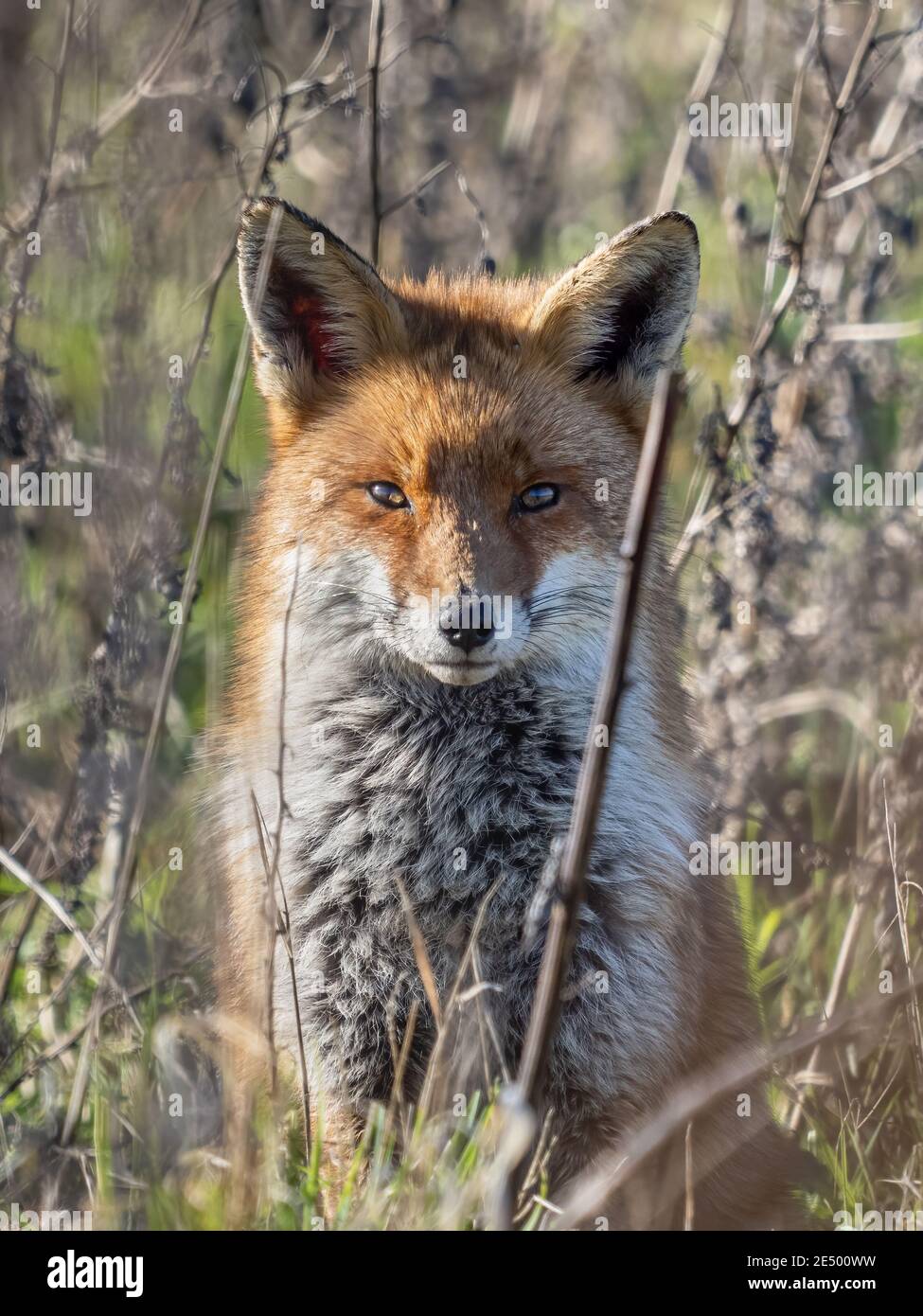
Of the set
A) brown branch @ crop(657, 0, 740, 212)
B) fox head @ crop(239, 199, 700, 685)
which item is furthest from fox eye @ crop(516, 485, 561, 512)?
brown branch @ crop(657, 0, 740, 212)

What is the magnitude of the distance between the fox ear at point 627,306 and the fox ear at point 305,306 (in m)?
0.53

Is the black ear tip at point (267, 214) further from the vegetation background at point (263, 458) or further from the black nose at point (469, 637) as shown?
the black nose at point (469, 637)

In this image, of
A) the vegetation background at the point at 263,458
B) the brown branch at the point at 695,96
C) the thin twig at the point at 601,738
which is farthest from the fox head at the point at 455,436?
the brown branch at the point at 695,96

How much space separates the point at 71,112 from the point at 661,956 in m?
5.49

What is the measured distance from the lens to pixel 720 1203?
4.30 m

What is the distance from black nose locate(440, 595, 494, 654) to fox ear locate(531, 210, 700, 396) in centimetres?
112

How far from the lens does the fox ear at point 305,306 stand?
4.29m

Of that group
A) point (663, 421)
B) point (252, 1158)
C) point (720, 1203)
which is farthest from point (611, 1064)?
point (663, 421)

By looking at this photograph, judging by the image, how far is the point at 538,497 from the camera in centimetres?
425

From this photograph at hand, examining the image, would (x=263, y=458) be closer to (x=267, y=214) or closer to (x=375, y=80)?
(x=375, y=80)

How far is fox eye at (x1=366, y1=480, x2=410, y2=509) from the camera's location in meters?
4.23

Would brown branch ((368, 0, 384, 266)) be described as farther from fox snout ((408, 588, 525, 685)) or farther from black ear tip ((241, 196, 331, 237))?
fox snout ((408, 588, 525, 685))

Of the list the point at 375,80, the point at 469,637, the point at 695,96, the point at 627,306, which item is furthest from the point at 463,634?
the point at 695,96

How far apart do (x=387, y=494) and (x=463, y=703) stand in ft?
2.30
